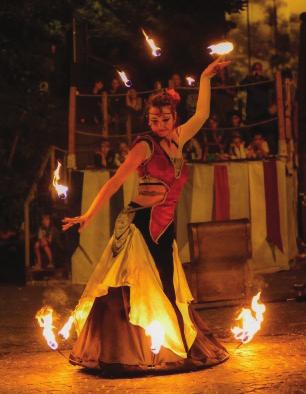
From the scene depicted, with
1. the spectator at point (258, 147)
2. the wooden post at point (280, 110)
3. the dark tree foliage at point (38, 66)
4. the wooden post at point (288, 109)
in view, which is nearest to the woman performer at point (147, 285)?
the wooden post at point (280, 110)

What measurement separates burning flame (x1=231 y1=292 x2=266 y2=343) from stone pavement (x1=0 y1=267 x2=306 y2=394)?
3.6 inches

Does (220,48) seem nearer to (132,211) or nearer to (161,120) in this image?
(161,120)

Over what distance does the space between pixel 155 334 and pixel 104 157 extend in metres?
7.12

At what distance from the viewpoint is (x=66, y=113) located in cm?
1659

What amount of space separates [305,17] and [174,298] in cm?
878

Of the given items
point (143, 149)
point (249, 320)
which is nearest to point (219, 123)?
point (249, 320)

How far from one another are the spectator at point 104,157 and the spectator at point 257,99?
249 cm

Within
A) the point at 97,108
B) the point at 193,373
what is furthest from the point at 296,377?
the point at 97,108

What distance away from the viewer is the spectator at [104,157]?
497 inches

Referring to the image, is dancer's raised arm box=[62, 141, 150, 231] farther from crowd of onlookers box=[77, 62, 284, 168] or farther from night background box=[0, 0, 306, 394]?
crowd of onlookers box=[77, 62, 284, 168]

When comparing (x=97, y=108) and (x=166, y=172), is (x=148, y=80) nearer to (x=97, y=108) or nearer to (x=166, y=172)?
(x=97, y=108)

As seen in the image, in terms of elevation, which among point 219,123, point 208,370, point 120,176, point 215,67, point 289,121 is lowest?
point 208,370

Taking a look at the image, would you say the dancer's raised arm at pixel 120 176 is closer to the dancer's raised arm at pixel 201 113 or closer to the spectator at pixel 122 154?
the dancer's raised arm at pixel 201 113

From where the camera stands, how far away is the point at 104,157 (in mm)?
12695
